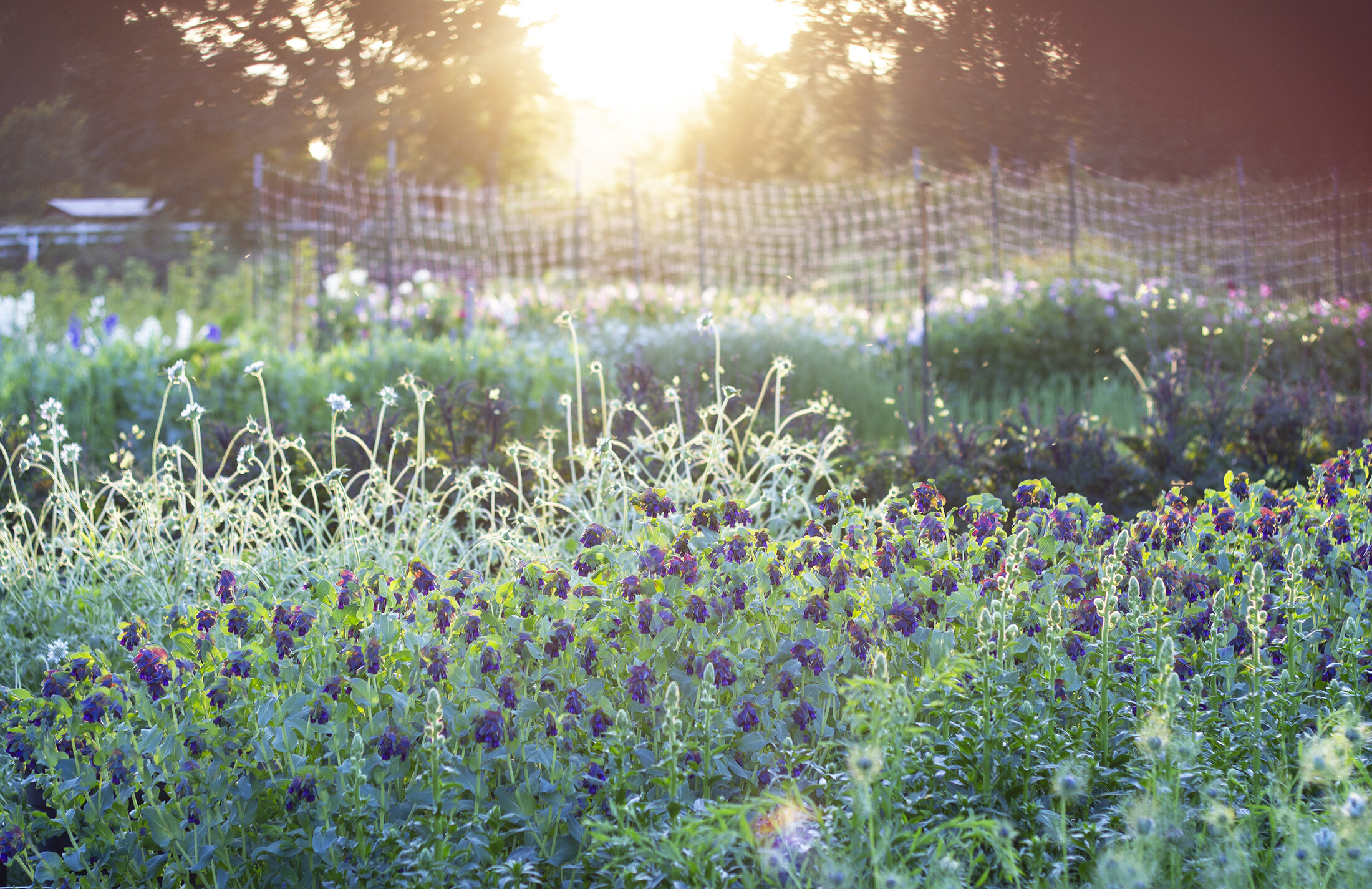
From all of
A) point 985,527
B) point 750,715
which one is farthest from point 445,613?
point 985,527

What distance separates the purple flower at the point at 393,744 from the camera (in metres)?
1.58

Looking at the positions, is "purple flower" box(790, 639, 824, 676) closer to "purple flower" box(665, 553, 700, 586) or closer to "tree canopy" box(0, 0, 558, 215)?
"purple flower" box(665, 553, 700, 586)

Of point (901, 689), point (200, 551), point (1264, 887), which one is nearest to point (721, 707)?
point (901, 689)

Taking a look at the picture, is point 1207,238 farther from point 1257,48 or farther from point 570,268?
point 1257,48

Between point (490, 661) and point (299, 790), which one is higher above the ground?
point (490, 661)

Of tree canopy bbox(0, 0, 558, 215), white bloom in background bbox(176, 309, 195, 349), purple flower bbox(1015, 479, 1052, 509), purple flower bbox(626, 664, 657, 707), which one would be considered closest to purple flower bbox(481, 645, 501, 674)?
purple flower bbox(626, 664, 657, 707)

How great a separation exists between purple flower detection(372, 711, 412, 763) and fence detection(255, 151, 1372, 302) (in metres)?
6.88

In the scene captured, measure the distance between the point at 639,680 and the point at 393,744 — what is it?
40cm

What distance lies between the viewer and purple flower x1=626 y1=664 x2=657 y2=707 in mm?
1671

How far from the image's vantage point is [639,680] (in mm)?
1678

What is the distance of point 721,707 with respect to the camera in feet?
6.18

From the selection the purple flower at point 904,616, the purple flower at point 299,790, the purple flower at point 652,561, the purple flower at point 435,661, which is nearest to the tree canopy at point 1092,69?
the purple flower at point 652,561

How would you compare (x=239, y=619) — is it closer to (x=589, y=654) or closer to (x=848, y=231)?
(x=589, y=654)

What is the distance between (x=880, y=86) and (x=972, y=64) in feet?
0.96
